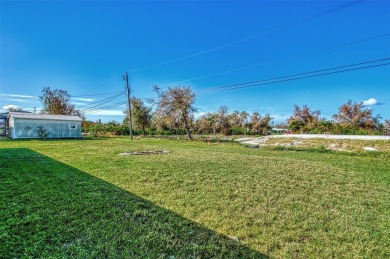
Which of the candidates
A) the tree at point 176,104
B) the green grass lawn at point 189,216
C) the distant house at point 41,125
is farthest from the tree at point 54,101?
the green grass lawn at point 189,216

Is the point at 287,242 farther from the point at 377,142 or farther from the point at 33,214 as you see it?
the point at 377,142

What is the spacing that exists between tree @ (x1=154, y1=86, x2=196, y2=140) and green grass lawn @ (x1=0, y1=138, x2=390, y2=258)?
52.9ft

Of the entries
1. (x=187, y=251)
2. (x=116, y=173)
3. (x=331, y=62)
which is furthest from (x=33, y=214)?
(x=331, y=62)

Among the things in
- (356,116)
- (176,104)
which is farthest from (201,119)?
(356,116)

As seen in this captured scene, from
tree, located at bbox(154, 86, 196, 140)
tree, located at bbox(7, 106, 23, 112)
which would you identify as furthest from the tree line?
tree, located at bbox(7, 106, 23, 112)

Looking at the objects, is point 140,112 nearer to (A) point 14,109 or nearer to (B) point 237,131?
(B) point 237,131

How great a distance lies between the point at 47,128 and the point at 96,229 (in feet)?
79.6

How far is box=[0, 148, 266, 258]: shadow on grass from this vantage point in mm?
2080

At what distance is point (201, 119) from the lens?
102 ft

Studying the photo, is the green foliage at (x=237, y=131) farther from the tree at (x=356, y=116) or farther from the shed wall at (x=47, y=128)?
the shed wall at (x=47, y=128)

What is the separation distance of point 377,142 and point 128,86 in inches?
802

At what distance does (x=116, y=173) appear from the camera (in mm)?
5609

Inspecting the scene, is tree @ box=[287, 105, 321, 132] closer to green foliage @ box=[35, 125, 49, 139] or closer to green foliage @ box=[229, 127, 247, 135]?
green foliage @ box=[229, 127, 247, 135]

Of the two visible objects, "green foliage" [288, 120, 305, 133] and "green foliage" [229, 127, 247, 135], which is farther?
"green foliage" [229, 127, 247, 135]
